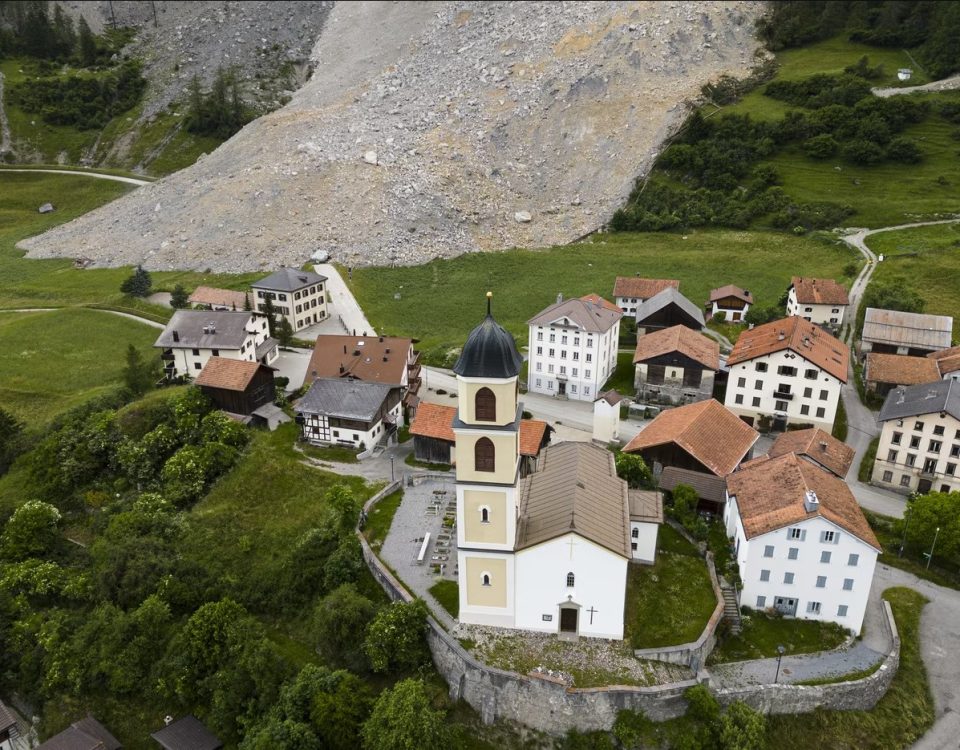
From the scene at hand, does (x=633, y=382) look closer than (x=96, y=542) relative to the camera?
No

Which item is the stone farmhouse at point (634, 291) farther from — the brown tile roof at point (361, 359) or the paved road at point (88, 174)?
the paved road at point (88, 174)

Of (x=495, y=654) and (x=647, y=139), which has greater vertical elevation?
(x=647, y=139)

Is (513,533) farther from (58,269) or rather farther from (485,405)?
(58,269)

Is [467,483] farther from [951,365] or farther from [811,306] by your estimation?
[811,306]

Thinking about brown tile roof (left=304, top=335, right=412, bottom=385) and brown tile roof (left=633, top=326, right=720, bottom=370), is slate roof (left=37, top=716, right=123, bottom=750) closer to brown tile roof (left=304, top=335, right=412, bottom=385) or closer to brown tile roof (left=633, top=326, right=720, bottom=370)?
brown tile roof (left=304, top=335, right=412, bottom=385)

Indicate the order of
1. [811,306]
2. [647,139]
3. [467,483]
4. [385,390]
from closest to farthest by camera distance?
1. [467,483]
2. [385,390]
3. [811,306]
4. [647,139]

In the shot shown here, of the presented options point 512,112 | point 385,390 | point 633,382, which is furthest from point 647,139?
point 385,390
